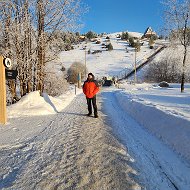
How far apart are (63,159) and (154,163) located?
6.18ft

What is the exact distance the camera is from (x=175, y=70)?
62.2m

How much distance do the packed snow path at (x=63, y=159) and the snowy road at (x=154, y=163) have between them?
253 mm

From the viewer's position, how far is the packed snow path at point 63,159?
181 inches

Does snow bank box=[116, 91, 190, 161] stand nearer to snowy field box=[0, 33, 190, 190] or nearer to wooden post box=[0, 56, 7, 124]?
snowy field box=[0, 33, 190, 190]

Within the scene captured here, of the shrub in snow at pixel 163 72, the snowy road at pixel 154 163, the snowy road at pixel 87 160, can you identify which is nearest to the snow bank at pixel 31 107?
the snowy road at pixel 87 160

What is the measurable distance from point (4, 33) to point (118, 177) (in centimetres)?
1205

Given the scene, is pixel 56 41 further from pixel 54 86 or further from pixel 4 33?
pixel 54 86

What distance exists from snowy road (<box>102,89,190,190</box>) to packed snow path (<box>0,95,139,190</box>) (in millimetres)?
253

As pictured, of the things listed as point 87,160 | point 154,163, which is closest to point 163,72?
point 154,163

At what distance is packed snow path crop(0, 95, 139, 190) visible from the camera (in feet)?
15.1

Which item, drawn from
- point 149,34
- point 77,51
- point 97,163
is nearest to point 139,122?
point 97,163

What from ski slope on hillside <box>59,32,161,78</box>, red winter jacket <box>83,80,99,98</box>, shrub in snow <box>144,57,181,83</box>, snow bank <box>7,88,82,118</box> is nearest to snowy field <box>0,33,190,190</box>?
snow bank <box>7,88,82,118</box>

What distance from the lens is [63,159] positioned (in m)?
5.77

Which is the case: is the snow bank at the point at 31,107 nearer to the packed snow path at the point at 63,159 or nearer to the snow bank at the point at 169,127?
the packed snow path at the point at 63,159
